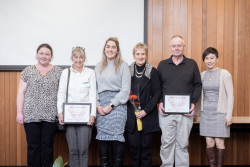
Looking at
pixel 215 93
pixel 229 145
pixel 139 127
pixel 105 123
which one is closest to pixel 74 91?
pixel 105 123

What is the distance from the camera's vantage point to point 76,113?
8.82ft

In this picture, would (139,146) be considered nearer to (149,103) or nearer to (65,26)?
(149,103)

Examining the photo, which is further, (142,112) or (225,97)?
(225,97)

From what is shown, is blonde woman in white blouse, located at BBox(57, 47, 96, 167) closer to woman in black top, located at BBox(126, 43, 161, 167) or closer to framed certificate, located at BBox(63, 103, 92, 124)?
framed certificate, located at BBox(63, 103, 92, 124)

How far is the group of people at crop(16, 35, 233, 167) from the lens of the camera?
2.73 meters

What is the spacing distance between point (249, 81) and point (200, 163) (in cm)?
136

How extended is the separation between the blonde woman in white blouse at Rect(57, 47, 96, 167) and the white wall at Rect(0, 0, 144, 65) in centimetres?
83

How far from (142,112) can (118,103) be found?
27 cm

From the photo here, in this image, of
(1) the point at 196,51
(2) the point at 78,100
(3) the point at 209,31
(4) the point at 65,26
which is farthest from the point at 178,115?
(4) the point at 65,26

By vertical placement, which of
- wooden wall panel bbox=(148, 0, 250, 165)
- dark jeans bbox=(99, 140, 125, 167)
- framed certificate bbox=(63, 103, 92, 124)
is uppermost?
wooden wall panel bbox=(148, 0, 250, 165)

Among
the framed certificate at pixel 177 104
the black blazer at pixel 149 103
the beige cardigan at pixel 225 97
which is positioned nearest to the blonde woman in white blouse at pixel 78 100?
the black blazer at pixel 149 103

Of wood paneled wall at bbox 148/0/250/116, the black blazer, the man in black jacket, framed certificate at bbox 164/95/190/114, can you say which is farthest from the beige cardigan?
wood paneled wall at bbox 148/0/250/116

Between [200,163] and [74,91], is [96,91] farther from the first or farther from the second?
[200,163]

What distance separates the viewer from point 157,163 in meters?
3.71
